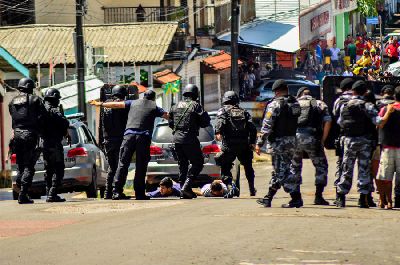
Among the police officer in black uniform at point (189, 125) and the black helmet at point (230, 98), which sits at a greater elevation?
the black helmet at point (230, 98)

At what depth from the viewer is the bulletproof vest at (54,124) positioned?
792 inches

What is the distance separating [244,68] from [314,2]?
1649 centimetres

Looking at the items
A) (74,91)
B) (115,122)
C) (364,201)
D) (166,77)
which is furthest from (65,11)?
(364,201)

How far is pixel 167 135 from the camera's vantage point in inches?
957

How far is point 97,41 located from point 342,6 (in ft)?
107

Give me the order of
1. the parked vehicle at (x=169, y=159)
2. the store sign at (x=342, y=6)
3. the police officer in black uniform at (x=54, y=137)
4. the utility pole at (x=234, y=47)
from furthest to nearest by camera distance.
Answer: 1. the store sign at (x=342, y=6)
2. the utility pole at (x=234, y=47)
3. the parked vehicle at (x=169, y=159)
4. the police officer in black uniform at (x=54, y=137)

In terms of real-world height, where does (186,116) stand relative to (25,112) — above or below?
below

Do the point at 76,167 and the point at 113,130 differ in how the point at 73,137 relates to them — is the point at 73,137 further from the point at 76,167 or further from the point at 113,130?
the point at 113,130

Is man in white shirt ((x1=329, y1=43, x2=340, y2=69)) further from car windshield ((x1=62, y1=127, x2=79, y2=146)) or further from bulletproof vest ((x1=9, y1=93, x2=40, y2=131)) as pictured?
bulletproof vest ((x1=9, y1=93, x2=40, y2=131))

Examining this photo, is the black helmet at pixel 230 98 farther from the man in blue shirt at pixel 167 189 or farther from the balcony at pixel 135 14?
the balcony at pixel 135 14

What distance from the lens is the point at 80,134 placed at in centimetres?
2367

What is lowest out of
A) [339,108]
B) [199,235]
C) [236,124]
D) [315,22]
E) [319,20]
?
[199,235]

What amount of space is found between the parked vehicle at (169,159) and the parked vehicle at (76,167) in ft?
3.51

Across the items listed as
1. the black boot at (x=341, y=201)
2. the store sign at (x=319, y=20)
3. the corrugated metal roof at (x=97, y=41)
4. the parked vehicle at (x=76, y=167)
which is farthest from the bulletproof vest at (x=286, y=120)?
the store sign at (x=319, y=20)
